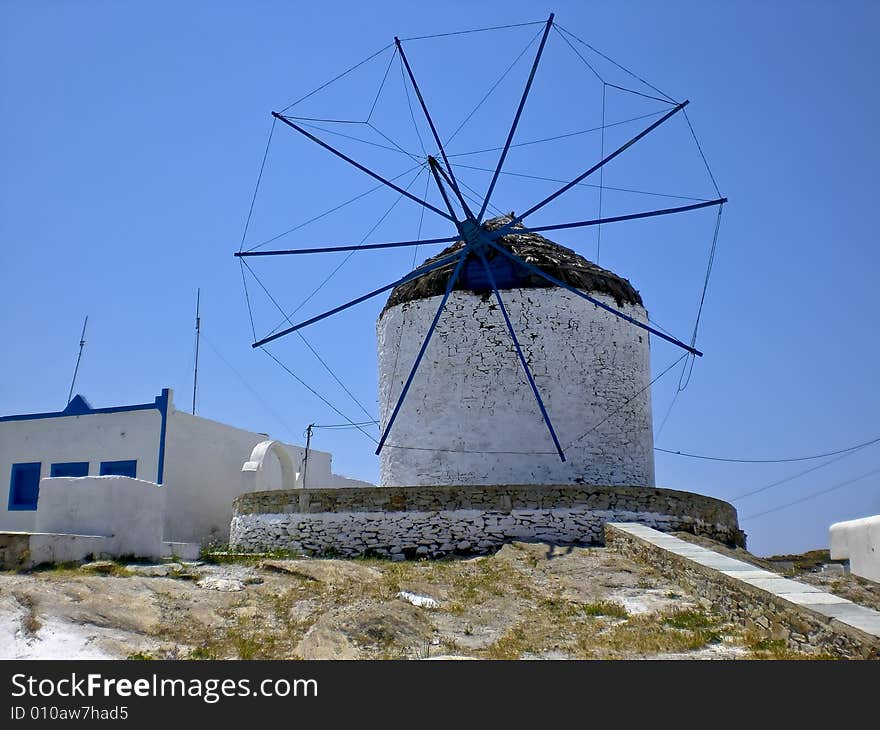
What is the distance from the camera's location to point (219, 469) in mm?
18906

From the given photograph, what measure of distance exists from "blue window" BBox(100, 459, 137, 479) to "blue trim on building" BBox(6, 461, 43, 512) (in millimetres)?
1675

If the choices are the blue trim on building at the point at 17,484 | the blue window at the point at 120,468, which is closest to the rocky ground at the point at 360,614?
the blue window at the point at 120,468

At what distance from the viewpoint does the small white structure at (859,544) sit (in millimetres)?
11836

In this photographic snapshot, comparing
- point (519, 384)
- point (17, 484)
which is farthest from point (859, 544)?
point (17, 484)

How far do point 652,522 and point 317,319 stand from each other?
736cm

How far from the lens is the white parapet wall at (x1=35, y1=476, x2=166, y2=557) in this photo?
1038 centimetres

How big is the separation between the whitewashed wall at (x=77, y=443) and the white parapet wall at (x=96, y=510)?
6.39 metres

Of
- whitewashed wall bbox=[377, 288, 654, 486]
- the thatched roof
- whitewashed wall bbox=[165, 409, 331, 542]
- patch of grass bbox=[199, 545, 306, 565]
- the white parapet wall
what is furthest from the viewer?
whitewashed wall bbox=[165, 409, 331, 542]

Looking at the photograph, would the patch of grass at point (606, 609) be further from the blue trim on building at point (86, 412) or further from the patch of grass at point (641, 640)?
the blue trim on building at point (86, 412)

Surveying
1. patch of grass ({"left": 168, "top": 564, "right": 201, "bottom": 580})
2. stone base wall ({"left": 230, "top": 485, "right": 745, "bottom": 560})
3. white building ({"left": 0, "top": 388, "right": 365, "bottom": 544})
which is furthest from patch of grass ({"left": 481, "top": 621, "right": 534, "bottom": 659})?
white building ({"left": 0, "top": 388, "right": 365, "bottom": 544})

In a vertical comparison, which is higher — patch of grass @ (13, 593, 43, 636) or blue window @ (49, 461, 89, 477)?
blue window @ (49, 461, 89, 477)

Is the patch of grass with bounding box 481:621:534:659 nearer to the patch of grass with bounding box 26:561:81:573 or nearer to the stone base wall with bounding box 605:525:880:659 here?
the stone base wall with bounding box 605:525:880:659
